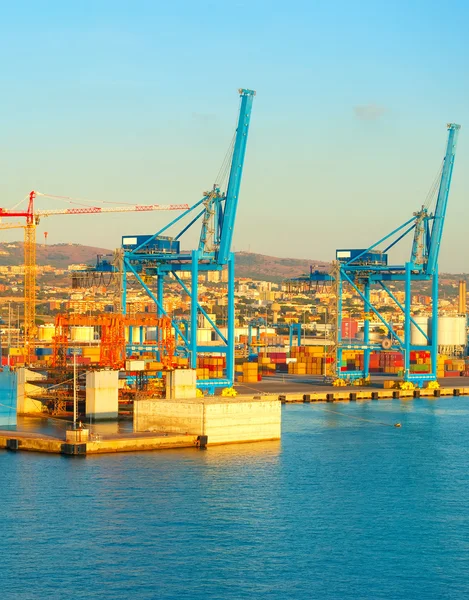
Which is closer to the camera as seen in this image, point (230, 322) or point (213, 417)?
point (213, 417)

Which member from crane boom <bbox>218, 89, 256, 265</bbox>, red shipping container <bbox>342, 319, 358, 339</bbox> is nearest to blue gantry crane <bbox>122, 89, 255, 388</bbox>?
crane boom <bbox>218, 89, 256, 265</bbox>

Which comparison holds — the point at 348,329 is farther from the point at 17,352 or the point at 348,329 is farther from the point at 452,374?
the point at 17,352

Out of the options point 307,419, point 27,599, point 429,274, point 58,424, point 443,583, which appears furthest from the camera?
point 429,274

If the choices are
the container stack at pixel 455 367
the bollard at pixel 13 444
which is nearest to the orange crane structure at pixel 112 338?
the bollard at pixel 13 444

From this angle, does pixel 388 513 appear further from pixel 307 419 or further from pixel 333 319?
pixel 333 319

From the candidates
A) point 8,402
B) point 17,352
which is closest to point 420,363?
point 17,352

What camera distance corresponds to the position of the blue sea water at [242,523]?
3772 cm

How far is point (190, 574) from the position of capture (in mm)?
38469

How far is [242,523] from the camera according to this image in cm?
4531

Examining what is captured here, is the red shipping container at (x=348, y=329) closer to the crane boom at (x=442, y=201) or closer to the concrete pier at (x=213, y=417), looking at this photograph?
the crane boom at (x=442, y=201)

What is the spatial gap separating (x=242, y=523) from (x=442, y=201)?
5846 cm

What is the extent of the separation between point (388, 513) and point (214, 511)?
6.99 m

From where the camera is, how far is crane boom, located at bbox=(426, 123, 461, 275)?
9756cm

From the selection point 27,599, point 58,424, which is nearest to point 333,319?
point 58,424
